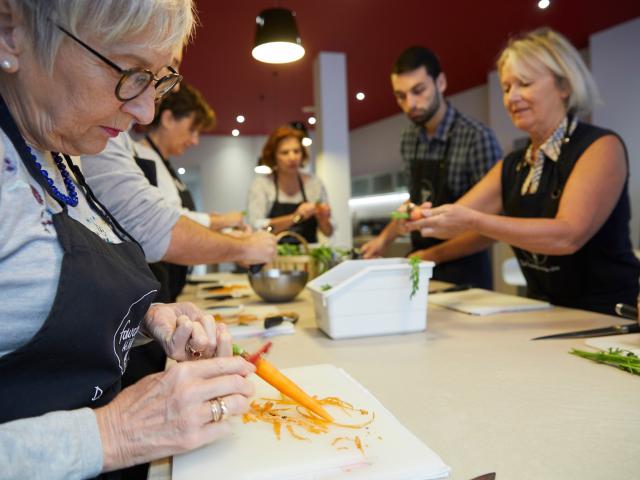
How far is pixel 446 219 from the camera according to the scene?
161 centimetres

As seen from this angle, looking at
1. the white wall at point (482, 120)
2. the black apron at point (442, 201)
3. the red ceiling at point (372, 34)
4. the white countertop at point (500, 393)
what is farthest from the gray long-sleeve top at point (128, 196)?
the white wall at point (482, 120)

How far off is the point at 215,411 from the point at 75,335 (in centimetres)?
21

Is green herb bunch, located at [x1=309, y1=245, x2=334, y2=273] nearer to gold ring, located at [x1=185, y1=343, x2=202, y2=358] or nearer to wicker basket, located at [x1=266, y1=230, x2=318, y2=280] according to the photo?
wicker basket, located at [x1=266, y1=230, x2=318, y2=280]

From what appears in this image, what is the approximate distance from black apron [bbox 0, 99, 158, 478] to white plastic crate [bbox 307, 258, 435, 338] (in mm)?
612

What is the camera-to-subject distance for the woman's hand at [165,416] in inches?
24.0

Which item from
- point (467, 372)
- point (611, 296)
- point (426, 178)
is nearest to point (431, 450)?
point (467, 372)

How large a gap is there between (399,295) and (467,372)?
0.36 meters

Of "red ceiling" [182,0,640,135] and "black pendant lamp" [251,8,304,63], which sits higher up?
"red ceiling" [182,0,640,135]

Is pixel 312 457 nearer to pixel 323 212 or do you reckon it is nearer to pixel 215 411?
pixel 215 411

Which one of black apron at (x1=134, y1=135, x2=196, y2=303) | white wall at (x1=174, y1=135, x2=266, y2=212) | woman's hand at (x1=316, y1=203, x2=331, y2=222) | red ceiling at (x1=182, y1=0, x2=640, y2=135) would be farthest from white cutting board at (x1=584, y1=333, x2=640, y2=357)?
white wall at (x1=174, y1=135, x2=266, y2=212)

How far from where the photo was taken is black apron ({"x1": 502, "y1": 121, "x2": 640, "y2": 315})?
1695mm

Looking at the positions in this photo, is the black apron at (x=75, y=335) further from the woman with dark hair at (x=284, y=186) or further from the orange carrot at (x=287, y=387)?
the woman with dark hair at (x=284, y=186)

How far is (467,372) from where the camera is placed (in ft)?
3.26

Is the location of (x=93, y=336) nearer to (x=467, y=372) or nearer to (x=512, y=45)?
(x=467, y=372)
